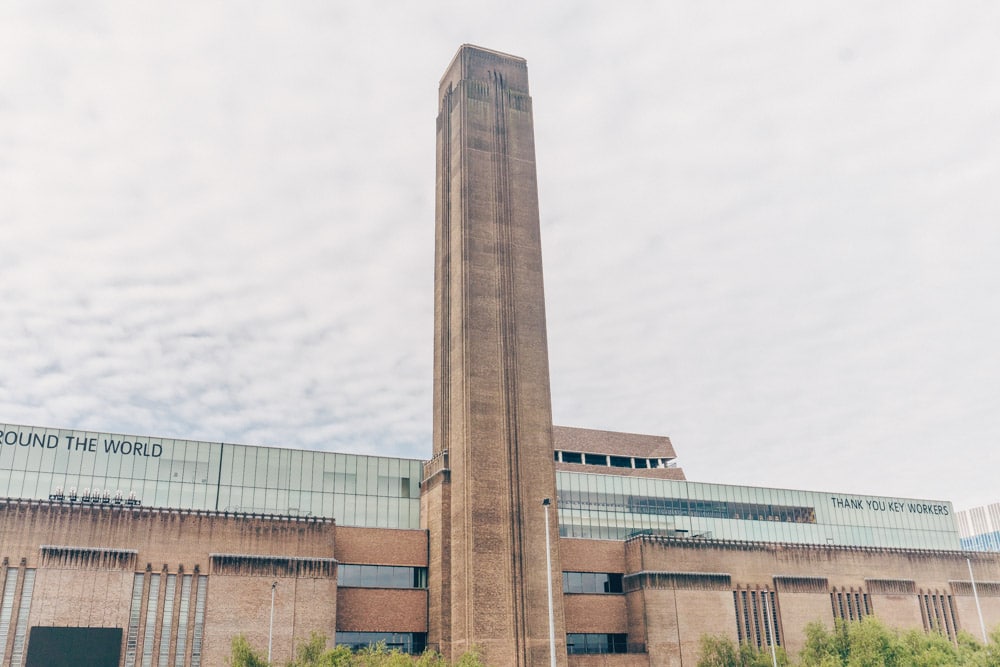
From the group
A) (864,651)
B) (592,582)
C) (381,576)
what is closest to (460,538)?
(381,576)

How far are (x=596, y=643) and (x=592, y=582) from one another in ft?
16.1

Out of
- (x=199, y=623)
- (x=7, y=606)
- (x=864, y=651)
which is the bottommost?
(x=864, y=651)

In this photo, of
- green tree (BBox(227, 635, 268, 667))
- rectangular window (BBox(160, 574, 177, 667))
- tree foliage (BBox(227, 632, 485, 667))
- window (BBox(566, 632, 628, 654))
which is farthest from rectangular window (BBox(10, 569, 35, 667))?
window (BBox(566, 632, 628, 654))

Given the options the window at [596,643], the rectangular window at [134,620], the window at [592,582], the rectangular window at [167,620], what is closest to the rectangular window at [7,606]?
the rectangular window at [134,620]

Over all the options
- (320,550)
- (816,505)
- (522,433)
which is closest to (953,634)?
(816,505)

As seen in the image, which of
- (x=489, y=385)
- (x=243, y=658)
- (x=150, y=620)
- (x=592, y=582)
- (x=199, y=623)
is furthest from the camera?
(x=592, y=582)

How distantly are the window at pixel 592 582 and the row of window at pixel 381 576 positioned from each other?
40.6 feet

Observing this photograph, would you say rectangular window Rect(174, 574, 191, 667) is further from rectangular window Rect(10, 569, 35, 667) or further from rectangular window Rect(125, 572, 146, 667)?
rectangular window Rect(10, 569, 35, 667)

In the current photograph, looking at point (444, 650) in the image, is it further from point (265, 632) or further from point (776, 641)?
point (776, 641)

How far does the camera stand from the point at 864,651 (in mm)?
61156

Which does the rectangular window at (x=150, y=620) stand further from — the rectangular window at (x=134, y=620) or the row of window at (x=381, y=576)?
the row of window at (x=381, y=576)

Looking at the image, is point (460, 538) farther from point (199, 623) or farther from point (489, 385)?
point (199, 623)

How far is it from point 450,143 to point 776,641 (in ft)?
179

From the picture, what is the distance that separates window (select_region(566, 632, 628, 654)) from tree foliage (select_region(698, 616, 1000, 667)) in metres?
6.59
